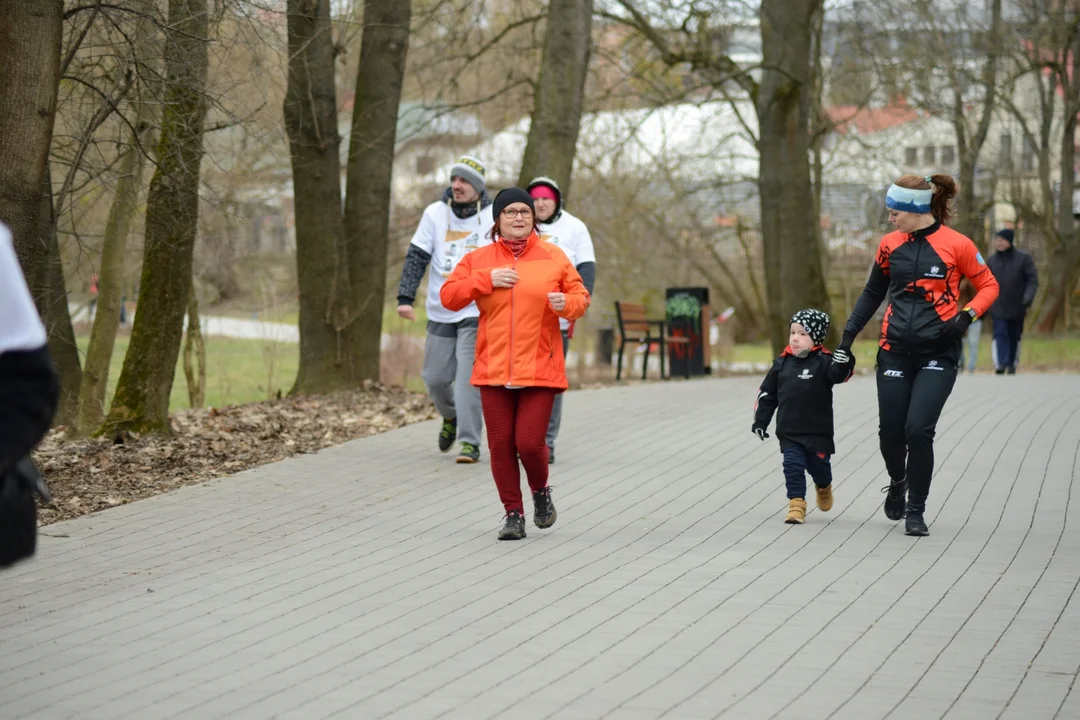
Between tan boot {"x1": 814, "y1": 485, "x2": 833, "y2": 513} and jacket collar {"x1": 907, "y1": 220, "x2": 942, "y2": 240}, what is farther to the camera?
tan boot {"x1": 814, "y1": 485, "x2": 833, "y2": 513}

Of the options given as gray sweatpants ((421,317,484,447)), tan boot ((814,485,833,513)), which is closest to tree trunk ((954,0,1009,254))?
gray sweatpants ((421,317,484,447))

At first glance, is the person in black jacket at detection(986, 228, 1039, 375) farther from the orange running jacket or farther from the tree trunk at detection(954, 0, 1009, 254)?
the tree trunk at detection(954, 0, 1009, 254)

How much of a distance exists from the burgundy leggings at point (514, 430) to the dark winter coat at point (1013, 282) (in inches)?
547

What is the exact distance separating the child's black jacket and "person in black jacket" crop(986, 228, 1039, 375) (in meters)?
12.6

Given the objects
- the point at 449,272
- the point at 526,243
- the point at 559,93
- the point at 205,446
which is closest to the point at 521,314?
the point at 526,243

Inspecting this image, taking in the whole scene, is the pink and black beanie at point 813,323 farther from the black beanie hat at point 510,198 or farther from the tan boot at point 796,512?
the black beanie hat at point 510,198

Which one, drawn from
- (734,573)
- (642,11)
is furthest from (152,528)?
(642,11)

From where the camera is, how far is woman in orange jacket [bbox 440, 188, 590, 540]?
7.80 metres

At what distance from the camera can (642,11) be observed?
83.9 ft

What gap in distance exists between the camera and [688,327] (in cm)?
2323

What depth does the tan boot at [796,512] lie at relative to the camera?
856 centimetres

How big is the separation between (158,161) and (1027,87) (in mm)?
38773

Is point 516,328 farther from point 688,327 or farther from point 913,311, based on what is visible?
point 688,327

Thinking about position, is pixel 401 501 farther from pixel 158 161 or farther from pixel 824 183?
pixel 824 183
